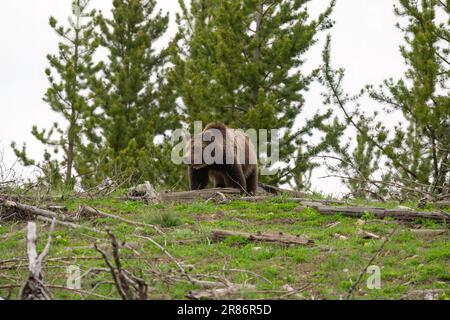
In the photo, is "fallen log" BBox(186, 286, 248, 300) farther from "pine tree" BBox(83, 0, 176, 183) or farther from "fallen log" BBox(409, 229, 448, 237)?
"pine tree" BBox(83, 0, 176, 183)

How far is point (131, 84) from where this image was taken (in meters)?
31.3

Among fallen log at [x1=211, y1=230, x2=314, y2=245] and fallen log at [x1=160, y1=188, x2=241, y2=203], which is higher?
fallen log at [x1=160, y1=188, x2=241, y2=203]

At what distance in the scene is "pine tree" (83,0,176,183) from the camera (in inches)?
1200

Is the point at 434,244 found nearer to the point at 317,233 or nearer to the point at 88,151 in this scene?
the point at 317,233

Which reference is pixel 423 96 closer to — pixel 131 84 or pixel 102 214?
pixel 102 214

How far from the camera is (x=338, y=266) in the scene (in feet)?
22.5

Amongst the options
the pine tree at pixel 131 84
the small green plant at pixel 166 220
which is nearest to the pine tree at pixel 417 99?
the small green plant at pixel 166 220

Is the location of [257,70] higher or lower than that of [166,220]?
higher

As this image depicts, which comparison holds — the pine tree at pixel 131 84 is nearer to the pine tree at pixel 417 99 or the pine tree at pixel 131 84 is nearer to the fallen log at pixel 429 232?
the pine tree at pixel 417 99

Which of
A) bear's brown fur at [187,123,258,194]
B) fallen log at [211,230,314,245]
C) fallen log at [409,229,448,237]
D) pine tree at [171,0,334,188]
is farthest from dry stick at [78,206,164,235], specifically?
pine tree at [171,0,334,188]

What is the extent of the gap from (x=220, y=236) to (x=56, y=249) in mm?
1843

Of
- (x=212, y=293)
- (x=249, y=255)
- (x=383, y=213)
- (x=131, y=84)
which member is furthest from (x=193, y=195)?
(x=131, y=84)

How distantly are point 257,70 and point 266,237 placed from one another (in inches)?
600

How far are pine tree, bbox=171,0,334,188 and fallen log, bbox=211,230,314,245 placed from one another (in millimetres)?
13716
